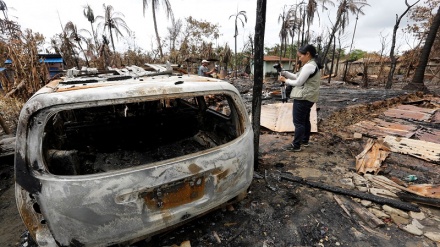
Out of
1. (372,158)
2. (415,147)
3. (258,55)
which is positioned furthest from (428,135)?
(258,55)

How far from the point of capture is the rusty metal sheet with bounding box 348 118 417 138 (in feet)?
15.4

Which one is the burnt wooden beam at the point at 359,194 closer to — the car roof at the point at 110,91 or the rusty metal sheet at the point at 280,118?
the car roof at the point at 110,91

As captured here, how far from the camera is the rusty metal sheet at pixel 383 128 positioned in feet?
15.4

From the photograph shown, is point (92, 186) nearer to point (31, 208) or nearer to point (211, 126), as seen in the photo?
point (31, 208)

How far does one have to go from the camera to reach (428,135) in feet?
14.8

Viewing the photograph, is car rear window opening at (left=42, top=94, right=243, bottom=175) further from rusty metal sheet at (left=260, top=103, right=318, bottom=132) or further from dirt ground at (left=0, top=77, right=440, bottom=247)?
rusty metal sheet at (left=260, top=103, right=318, bottom=132)

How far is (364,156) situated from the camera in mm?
3658

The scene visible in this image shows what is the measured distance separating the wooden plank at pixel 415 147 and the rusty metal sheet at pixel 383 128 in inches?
19.6

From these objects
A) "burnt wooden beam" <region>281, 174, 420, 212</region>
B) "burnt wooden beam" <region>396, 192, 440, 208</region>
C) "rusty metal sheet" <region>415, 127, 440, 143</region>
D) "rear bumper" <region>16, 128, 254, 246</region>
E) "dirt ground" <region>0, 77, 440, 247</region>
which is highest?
"rear bumper" <region>16, 128, 254, 246</region>

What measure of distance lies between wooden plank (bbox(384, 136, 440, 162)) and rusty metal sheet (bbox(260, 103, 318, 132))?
1421mm

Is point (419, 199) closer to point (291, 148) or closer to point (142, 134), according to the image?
point (291, 148)

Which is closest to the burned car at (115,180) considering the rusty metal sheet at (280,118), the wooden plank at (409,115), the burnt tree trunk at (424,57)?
the rusty metal sheet at (280,118)

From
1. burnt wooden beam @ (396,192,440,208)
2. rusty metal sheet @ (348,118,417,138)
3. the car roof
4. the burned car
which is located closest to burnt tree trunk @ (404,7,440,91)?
rusty metal sheet @ (348,118,417,138)

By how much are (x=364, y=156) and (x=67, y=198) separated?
13.6ft
